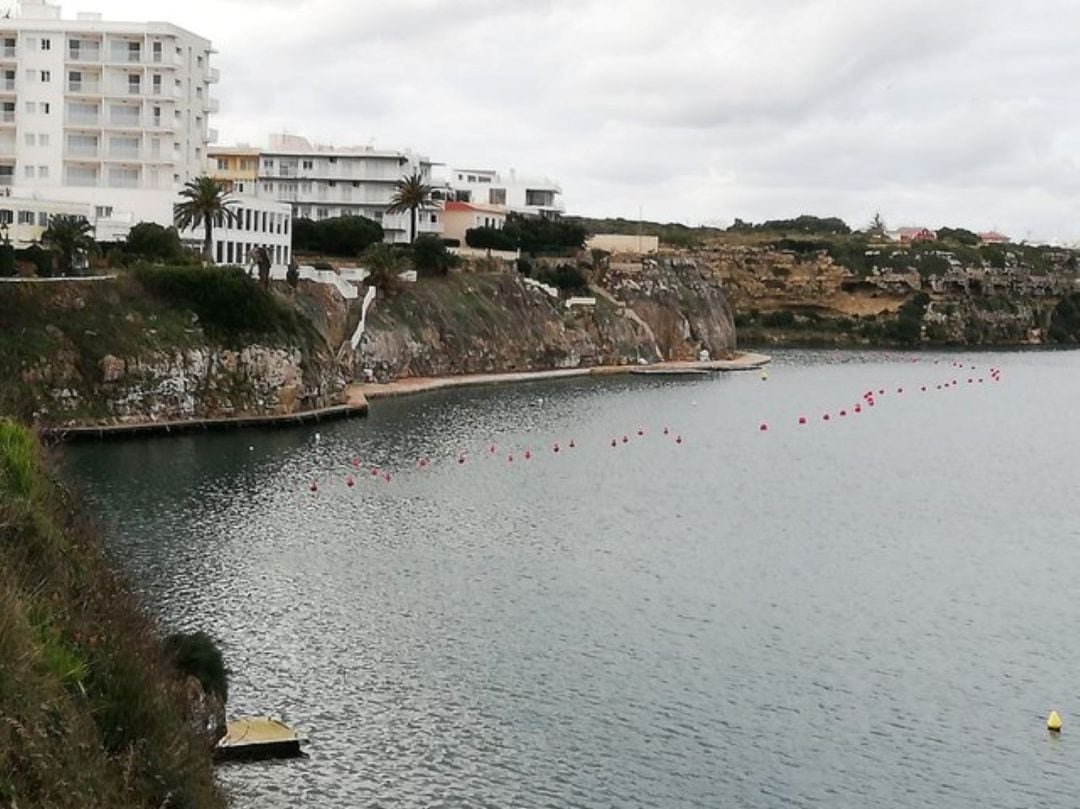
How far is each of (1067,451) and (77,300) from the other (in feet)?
195

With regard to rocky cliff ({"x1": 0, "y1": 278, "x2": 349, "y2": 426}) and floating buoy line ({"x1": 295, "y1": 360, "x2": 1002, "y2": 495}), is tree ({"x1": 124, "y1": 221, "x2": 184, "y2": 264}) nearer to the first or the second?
rocky cliff ({"x1": 0, "y1": 278, "x2": 349, "y2": 426})

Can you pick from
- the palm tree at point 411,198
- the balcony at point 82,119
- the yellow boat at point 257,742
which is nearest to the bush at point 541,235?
the palm tree at point 411,198

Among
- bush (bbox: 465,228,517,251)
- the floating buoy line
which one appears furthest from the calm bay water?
bush (bbox: 465,228,517,251)

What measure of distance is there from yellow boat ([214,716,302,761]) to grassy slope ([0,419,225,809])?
9.93 feet

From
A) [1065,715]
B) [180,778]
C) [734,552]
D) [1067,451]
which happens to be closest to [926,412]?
[1067,451]

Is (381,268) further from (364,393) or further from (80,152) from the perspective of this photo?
(80,152)

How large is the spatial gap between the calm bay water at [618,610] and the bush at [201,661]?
1926 millimetres

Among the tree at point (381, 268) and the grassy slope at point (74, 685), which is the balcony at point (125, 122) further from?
the grassy slope at point (74, 685)

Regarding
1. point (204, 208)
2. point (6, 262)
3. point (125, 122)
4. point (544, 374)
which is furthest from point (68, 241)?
point (544, 374)

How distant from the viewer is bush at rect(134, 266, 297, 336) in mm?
85875

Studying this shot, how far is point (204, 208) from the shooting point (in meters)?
99.6

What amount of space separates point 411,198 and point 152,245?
43.1m

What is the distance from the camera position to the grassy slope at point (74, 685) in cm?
1775

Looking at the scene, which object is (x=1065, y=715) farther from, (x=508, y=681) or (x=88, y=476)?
(x=88, y=476)
